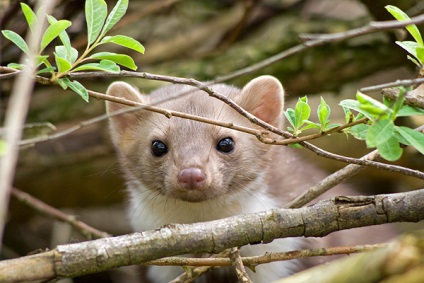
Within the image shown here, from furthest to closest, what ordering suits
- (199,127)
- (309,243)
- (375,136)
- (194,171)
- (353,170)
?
(309,243)
(199,127)
(194,171)
(353,170)
(375,136)

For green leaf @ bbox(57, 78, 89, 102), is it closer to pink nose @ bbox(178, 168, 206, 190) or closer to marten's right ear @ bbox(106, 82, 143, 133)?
pink nose @ bbox(178, 168, 206, 190)

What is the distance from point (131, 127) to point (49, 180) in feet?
4.42

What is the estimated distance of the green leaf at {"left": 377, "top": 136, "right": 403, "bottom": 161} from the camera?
243cm

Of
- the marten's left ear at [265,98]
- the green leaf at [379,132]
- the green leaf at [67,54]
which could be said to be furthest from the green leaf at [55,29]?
the marten's left ear at [265,98]

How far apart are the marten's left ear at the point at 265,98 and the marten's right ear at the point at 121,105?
0.64 meters

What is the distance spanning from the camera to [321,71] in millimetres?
5414

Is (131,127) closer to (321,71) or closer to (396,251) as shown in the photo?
(321,71)

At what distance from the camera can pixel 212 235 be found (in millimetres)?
2596

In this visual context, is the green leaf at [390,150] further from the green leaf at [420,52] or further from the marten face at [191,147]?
the marten face at [191,147]

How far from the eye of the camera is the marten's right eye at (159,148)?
12.9ft

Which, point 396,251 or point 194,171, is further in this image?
point 194,171

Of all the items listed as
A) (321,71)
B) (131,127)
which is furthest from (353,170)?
(321,71)

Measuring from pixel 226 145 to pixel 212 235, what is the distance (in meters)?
1.38

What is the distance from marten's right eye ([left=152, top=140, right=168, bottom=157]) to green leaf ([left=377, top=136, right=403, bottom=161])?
1.70 metres
